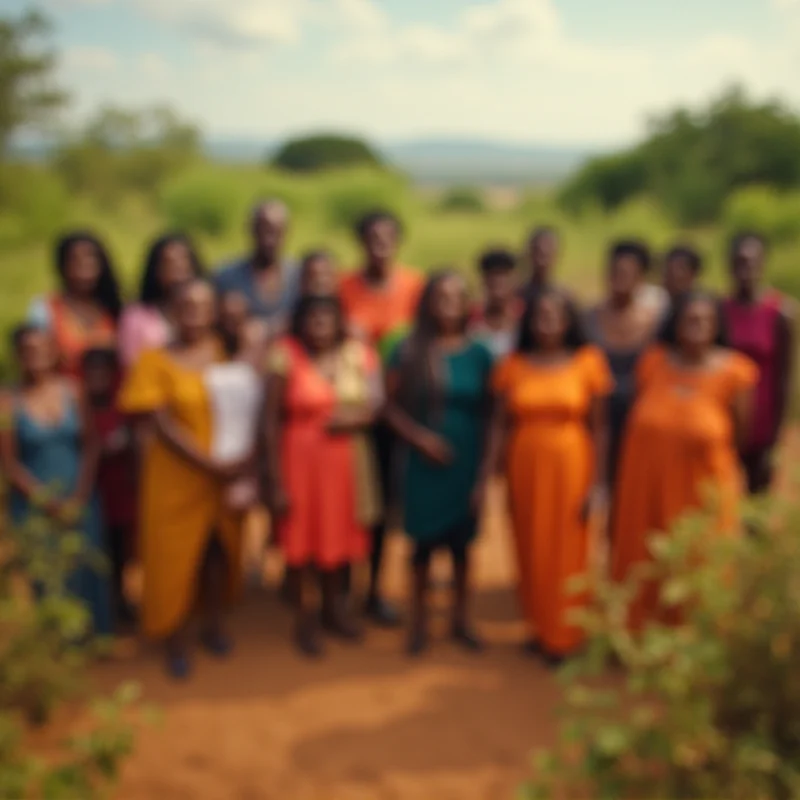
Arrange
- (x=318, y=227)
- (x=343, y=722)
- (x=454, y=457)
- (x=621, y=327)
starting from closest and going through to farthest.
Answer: (x=343, y=722) → (x=454, y=457) → (x=621, y=327) → (x=318, y=227)

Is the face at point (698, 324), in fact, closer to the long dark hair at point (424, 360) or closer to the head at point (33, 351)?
the long dark hair at point (424, 360)

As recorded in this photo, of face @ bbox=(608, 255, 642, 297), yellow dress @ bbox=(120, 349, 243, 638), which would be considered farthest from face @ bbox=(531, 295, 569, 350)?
yellow dress @ bbox=(120, 349, 243, 638)

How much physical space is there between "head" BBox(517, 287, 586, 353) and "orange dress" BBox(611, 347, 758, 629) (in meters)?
0.32

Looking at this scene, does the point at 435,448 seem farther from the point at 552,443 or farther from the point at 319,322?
the point at 319,322

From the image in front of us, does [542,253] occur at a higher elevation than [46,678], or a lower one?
higher

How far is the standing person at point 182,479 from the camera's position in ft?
11.8

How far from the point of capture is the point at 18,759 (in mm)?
2635

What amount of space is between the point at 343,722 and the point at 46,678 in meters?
1.14

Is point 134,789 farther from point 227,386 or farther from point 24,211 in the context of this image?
point 24,211

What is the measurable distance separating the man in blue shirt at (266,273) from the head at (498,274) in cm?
95

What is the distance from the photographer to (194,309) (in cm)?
357

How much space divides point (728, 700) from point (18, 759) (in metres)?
2.06

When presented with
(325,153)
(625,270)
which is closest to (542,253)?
(625,270)

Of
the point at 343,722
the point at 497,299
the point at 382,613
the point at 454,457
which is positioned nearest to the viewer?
the point at 343,722
